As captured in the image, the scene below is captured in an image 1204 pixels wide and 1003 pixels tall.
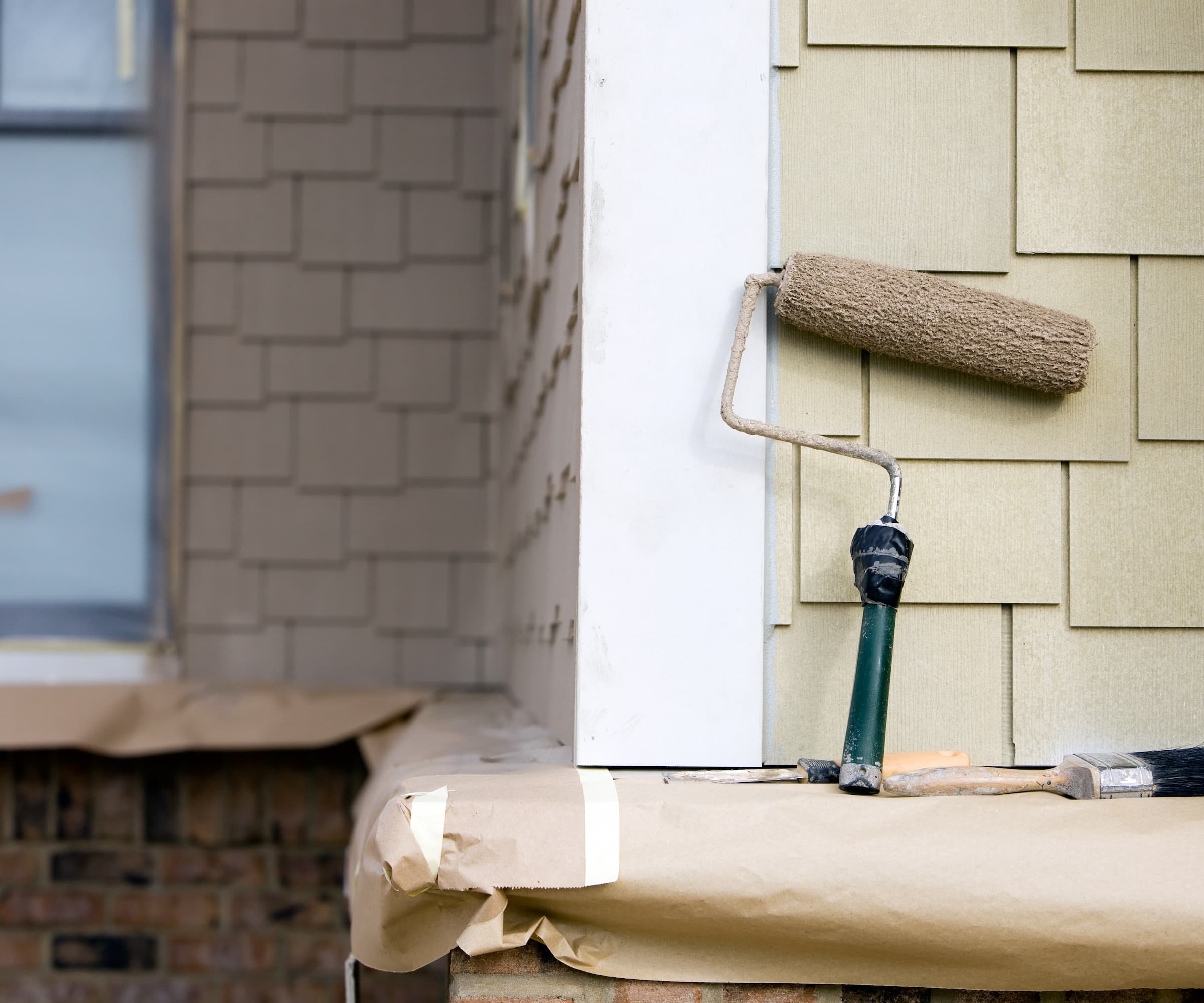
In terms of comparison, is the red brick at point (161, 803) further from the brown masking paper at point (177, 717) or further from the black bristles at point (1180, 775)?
the black bristles at point (1180, 775)

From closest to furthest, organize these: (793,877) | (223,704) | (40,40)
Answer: (793,877), (223,704), (40,40)

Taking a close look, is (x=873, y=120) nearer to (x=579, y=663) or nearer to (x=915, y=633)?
(x=915, y=633)

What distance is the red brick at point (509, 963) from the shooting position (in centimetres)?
108

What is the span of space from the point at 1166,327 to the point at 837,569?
0.46 meters

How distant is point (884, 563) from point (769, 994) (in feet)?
1.42

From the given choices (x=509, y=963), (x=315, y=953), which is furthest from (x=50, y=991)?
(x=509, y=963)

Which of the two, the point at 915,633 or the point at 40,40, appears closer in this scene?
the point at 915,633

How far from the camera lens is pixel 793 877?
3.32 feet

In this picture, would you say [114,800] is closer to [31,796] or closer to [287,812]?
[31,796]

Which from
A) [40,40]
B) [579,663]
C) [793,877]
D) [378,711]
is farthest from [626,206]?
[40,40]

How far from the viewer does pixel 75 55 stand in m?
2.84

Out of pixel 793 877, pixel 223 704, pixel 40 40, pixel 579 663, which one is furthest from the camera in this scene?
pixel 40 40

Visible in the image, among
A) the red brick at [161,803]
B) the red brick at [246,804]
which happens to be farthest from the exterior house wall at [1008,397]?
the red brick at [161,803]

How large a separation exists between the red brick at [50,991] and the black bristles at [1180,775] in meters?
2.47
